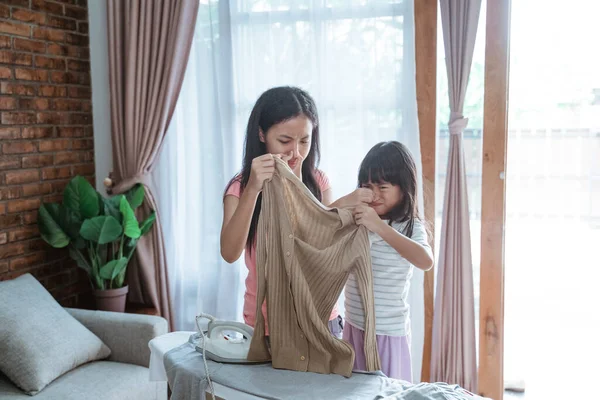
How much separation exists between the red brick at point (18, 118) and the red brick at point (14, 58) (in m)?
0.23

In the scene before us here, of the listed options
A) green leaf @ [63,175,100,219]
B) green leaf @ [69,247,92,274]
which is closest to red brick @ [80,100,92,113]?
green leaf @ [63,175,100,219]

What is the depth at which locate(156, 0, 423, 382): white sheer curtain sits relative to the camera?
2.68 m

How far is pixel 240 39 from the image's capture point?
114 inches

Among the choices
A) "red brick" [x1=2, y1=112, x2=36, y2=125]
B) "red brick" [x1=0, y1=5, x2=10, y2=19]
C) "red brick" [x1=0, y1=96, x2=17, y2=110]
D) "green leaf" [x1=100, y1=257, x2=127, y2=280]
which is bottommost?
"green leaf" [x1=100, y1=257, x2=127, y2=280]

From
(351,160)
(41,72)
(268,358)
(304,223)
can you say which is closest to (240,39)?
(351,160)

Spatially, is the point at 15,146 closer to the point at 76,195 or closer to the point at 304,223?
the point at 76,195

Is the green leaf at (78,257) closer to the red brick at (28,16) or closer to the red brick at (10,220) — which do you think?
the red brick at (10,220)

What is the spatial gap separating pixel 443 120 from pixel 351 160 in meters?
0.44

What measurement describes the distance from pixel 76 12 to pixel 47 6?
0.69 feet

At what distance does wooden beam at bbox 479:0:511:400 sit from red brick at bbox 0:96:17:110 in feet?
6.87

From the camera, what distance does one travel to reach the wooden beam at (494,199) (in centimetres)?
254

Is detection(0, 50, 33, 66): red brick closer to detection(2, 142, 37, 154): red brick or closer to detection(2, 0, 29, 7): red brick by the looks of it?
detection(2, 0, 29, 7): red brick

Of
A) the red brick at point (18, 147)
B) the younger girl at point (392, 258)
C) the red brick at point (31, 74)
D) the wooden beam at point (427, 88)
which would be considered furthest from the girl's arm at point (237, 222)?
the red brick at point (31, 74)

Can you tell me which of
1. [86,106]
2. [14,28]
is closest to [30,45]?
[14,28]
